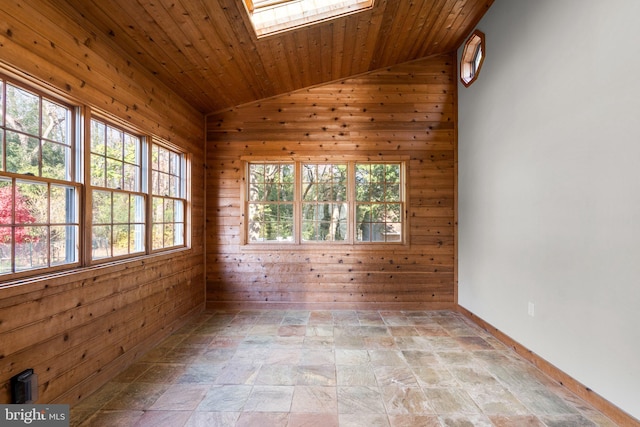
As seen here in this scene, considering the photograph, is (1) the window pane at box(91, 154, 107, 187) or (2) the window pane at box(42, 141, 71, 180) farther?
(1) the window pane at box(91, 154, 107, 187)

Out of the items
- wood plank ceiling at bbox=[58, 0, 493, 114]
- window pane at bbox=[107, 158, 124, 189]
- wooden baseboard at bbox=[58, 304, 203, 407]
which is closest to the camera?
wooden baseboard at bbox=[58, 304, 203, 407]

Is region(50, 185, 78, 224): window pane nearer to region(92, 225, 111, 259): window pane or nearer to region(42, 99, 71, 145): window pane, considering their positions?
region(92, 225, 111, 259): window pane

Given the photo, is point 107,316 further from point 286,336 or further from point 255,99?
A: point 255,99

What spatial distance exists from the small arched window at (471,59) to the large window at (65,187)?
4.01 m

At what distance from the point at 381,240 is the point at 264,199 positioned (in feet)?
6.15

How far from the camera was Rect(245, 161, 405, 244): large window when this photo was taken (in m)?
4.38

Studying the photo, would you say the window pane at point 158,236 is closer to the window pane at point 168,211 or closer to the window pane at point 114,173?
the window pane at point 168,211

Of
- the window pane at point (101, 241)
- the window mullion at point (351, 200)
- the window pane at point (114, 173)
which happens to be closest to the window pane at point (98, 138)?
the window pane at point (114, 173)

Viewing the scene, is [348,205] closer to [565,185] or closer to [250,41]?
[250,41]

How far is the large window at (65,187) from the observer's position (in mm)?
1750

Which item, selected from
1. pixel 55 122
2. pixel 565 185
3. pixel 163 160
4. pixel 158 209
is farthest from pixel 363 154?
pixel 55 122

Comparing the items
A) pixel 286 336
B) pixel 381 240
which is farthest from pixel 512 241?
pixel 286 336

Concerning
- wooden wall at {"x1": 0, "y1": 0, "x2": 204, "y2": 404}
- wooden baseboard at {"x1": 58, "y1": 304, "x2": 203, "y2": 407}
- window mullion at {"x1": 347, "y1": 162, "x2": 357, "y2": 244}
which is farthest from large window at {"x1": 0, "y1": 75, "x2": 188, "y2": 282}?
window mullion at {"x1": 347, "y1": 162, "x2": 357, "y2": 244}

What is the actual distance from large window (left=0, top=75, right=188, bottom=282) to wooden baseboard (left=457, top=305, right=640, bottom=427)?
384 cm
